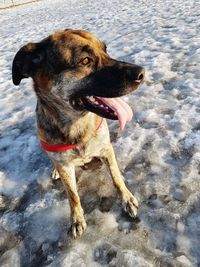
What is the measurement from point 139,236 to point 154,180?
772 mm

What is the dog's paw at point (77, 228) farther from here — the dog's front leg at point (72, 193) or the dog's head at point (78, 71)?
the dog's head at point (78, 71)

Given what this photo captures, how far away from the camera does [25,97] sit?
6.38 metres

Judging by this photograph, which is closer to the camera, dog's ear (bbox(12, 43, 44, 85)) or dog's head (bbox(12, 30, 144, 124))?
dog's head (bbox(12, 30, 144, 124))

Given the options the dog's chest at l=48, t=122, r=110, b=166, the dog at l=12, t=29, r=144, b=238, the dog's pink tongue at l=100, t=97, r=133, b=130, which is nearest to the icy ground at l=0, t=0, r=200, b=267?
the dog at l=12, t=29, r=144, b=238

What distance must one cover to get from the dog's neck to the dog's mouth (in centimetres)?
25

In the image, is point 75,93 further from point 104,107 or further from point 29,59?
point 29,59

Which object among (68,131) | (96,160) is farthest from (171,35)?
(68,131)

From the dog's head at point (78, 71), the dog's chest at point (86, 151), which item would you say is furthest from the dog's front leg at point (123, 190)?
the dog's head at point (78, 71)

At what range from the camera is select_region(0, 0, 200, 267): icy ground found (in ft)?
10.1

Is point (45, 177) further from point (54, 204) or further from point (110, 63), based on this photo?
point (110, 63)

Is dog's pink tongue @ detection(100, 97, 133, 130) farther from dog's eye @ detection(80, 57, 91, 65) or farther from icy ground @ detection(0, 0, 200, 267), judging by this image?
icy ground @ detection(0, 0, 200, 267)

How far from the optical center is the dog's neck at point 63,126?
11.0 ft

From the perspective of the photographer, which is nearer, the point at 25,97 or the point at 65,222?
the point at 65,222

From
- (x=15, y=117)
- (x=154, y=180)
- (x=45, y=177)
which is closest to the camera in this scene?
(x=154, y=180)
